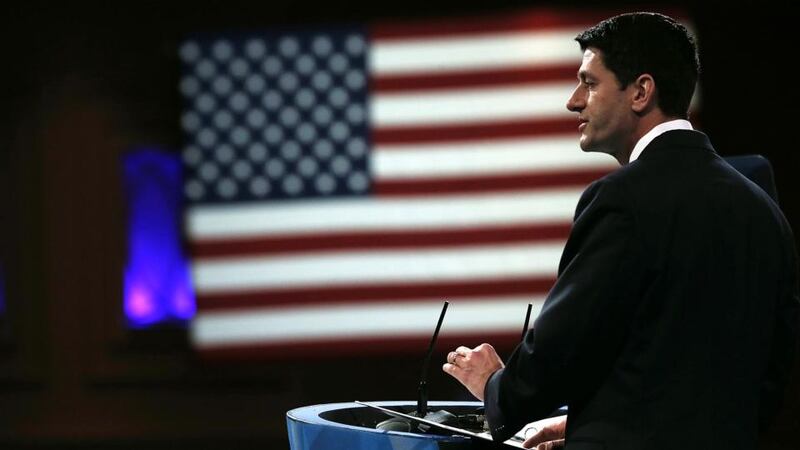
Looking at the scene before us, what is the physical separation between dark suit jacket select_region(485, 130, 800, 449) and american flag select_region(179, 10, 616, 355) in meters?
3.72

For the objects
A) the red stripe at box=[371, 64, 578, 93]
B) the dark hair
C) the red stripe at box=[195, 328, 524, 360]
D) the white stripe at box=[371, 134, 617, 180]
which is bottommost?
the red stripe at box=[195, 328, 524, 360]

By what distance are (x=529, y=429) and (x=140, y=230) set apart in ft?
14.0

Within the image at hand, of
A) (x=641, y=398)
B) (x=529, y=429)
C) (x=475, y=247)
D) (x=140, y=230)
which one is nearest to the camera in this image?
(x=641, y=398)

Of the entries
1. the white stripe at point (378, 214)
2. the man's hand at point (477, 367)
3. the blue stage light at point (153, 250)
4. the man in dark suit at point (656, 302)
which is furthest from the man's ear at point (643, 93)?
the blue stage light at point (153, 250)

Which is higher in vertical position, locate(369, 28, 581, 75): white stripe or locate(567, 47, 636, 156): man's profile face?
locate(369, 28, 581, 75): white stripe

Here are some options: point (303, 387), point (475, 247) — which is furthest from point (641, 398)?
point (303, 387)

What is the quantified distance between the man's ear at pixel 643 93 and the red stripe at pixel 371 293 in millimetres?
3686

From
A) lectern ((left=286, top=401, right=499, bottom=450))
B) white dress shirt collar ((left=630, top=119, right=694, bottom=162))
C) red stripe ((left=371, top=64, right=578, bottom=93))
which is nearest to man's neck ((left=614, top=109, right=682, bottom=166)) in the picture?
white dress shirt collar ((left=630, top=119, right=694, bottom=162))

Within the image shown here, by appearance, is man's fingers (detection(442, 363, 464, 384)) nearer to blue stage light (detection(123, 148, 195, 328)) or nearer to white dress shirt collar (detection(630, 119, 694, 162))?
white dress shirt collar (detection(630, 119, 694, 162))

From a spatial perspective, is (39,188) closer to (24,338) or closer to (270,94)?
(24,338)

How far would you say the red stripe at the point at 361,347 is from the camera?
4980 millimetres

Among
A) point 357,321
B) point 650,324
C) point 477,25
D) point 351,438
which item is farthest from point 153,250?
point 650,324

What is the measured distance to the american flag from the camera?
196 inches

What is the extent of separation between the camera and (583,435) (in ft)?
3.87
